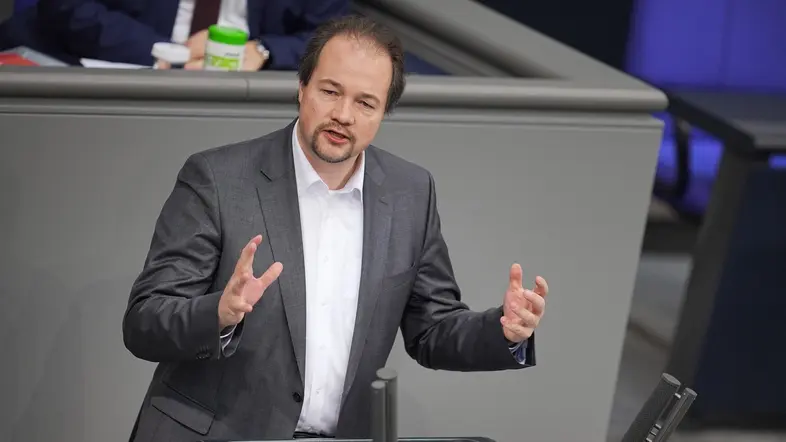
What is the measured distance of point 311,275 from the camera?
1.85 meters

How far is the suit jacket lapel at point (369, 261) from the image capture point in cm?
186

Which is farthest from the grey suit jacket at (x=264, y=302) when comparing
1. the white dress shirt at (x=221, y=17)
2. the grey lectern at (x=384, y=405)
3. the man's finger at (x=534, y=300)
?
the white dress shirt at (x=221, y=17)

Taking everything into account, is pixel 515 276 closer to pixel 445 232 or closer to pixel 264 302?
pixel 264 302

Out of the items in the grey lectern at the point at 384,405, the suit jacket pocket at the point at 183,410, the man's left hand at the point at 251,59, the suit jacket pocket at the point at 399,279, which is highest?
the man's left hand at the point at 251,59

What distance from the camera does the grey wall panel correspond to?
7.80 feet

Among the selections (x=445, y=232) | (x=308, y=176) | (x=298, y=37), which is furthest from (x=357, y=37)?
(x=298, y=37)

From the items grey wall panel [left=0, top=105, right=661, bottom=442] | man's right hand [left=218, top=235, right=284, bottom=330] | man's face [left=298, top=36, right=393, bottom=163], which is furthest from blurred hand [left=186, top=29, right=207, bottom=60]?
man's right hand [left=218, top=235, right=284, bottom=330]

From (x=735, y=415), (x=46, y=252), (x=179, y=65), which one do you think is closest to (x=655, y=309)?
(x=735, y=415)

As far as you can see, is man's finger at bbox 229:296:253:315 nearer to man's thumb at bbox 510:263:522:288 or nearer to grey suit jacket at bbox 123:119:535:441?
grey suit jacket at bbox 123:119:535:441

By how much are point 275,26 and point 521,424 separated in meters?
1.18

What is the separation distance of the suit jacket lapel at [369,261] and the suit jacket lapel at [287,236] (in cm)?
9

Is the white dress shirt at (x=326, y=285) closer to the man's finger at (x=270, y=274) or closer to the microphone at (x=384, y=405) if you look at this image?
the man's finger at (x=270, y=274)

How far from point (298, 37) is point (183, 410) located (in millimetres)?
1423

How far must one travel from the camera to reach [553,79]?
8.71ft
